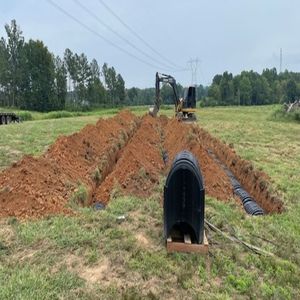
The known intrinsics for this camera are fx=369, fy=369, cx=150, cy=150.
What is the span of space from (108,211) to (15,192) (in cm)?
151

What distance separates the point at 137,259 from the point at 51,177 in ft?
10.2

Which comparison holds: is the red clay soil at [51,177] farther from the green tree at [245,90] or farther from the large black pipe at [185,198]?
the green tree at [245,90]

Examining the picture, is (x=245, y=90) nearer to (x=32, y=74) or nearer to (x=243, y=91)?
(x=243, y=91)

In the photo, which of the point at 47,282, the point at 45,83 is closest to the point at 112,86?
the point at 45,83

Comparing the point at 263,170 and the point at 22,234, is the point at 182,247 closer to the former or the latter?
the point at 22,234

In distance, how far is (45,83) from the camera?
60.0m

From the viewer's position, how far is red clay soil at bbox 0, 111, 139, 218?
17.9ft

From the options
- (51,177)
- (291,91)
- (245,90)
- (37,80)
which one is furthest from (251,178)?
(245,90)

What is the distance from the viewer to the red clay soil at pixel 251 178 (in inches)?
277

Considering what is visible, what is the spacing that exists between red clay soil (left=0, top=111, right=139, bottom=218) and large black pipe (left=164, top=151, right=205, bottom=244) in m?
1.72

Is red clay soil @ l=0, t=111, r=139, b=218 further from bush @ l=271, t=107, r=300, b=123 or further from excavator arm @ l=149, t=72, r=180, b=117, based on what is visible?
bush @ l=271, t=107, r=300, b=123

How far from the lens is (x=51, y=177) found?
260 inches

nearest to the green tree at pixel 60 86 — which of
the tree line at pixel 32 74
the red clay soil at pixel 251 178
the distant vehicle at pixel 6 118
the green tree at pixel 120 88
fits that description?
the tree line at pixel 32 74

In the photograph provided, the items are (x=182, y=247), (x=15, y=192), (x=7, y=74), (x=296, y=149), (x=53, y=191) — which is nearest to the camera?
(x=182, y=247)
